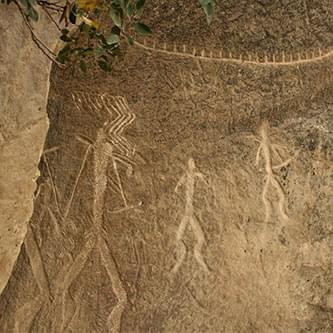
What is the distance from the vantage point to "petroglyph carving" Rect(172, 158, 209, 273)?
2307mm

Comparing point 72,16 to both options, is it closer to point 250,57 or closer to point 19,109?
point 19,109

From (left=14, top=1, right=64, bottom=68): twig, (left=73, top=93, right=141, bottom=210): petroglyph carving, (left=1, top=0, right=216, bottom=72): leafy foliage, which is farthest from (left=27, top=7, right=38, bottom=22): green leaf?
(left=73, top=93, right=141, bottom=210): petroglyph carving

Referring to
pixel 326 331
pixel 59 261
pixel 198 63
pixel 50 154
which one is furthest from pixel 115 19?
pixel 326 331

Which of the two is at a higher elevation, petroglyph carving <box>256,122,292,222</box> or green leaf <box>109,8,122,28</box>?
green leaf <box>109,8,122,28</box>

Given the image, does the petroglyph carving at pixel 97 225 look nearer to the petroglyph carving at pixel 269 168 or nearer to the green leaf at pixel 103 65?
the green leaf at pixel 103 65

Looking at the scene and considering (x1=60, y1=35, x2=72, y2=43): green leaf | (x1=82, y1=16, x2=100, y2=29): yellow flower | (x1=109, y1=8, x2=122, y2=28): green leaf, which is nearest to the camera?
(x1=109, y1=8, x2=122, y2=28): green leaf

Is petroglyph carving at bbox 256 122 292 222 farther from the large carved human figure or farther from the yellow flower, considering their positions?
the yellow flower

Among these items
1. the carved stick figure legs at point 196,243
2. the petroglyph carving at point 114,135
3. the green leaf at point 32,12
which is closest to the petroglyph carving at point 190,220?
the carved stick figure legs at point 196,243

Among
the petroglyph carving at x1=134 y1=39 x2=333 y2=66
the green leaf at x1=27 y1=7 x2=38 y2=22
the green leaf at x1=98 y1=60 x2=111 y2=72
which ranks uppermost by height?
the petroglyph carving at x1=134 y1=39 x2=333 y2=66

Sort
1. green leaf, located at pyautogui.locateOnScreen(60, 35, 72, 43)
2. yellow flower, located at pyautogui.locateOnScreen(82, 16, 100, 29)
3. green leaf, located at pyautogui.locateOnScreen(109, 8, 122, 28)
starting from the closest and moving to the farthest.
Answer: green leaf, located at pyautogui.locateOnScreen(109, 8, 122, 28)
yellow flower, located at pyautogui.locateOnScreen(82, 16, 100, 29)
green leaf, located at pyautogui.locateOnScreen(60, 35, 72, 43)

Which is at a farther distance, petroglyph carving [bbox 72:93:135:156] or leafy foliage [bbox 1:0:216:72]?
petroglyph carving [bbox 72:93:135:156]

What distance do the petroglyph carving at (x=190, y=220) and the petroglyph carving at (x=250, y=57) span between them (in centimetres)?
26

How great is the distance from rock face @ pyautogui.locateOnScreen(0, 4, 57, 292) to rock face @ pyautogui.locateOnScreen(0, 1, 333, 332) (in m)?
0.04

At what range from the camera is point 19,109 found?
91.9 inches
